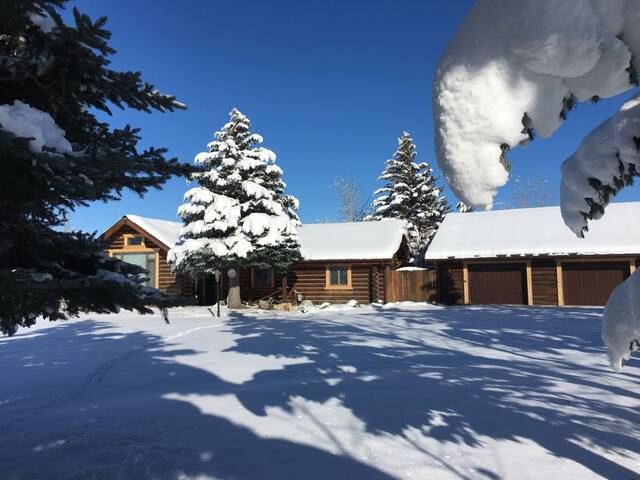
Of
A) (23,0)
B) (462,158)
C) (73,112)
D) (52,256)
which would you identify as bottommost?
(52,256)

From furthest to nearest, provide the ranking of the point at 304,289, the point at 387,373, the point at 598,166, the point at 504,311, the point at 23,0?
1. the point at 304,289
2. the point at 504,311
3. the point at 387,373
4. the point at 23,0
5. the point at 598,166

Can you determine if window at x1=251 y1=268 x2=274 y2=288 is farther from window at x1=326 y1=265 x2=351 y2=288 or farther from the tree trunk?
window at x1=326 y1=265 x2=351 y2=288

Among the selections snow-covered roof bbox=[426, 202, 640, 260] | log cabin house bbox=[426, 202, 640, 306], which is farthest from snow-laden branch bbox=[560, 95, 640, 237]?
log cabin house bbox=[426, 202, 640, 306]

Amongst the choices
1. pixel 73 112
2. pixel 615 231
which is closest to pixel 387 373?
pixel 73 112

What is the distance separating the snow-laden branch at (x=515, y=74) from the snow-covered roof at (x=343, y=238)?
19.0 metres

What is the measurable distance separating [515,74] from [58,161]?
2.81 metres

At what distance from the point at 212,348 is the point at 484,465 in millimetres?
7254

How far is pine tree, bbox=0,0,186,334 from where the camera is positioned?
9.86ft

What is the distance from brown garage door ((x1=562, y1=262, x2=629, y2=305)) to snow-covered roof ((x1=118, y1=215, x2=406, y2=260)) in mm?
8010

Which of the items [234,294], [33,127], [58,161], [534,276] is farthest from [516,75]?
[534,276]

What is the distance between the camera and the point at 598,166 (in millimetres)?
2684

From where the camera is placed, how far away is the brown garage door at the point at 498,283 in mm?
20438

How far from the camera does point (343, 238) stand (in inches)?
947

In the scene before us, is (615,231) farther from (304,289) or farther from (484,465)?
(484,465)
